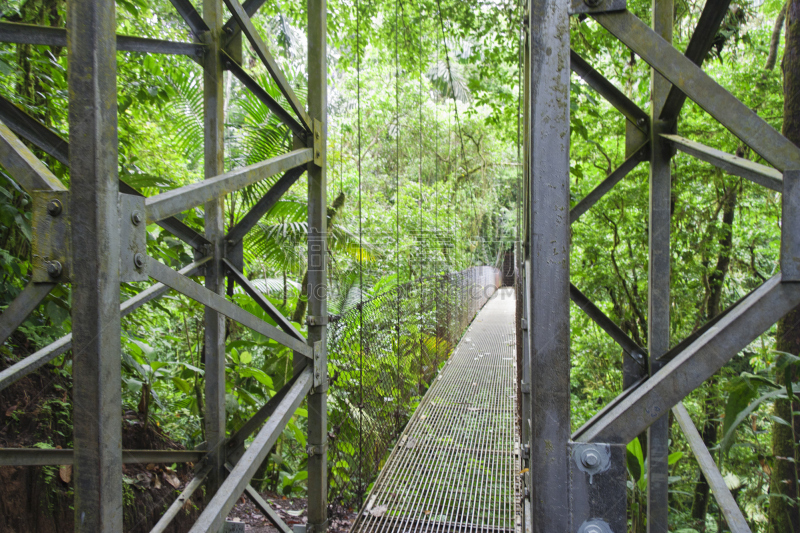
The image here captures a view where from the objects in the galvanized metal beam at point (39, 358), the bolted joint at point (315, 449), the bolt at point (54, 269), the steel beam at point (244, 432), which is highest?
the bolt at point (54, 269)

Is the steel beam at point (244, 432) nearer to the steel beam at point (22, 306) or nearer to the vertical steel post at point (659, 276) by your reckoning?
the steel beam at point (22, 306)

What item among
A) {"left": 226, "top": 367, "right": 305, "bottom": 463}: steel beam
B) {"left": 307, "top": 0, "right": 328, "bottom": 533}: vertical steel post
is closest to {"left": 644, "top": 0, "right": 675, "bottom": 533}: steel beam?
{"left": 307, "top": 0, "right": 328, "bottom": 533}: vertical steel post

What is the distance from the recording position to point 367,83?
1277cm

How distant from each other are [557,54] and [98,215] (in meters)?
0.94

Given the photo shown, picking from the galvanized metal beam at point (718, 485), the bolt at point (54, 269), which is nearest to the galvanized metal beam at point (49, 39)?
the bolt at point (54, 269)

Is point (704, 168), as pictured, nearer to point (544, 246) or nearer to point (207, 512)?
point (544, 246)

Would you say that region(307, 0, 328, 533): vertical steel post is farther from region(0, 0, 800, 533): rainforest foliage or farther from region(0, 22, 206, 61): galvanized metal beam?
region(0, 0, 800, 533): rainforest foliage

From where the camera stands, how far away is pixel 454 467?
10.4 ft

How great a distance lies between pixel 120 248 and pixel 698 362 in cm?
115

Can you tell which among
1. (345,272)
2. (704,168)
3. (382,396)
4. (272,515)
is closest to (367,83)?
(345,272)

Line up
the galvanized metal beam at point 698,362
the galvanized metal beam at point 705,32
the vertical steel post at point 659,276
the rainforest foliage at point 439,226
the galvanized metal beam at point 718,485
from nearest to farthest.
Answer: the galvanized metal beam at point 698,362
the galvanized metal beam at point 705,32
the galvanized metal beam at point 718,485
the vertical steel post at point 659,276
the rainforest foliage at point 439,226

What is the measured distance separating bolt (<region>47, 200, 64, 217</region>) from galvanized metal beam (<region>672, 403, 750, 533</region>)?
176cm

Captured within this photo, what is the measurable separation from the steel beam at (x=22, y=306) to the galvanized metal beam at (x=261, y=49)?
1.03 m

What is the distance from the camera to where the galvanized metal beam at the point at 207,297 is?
114cm
